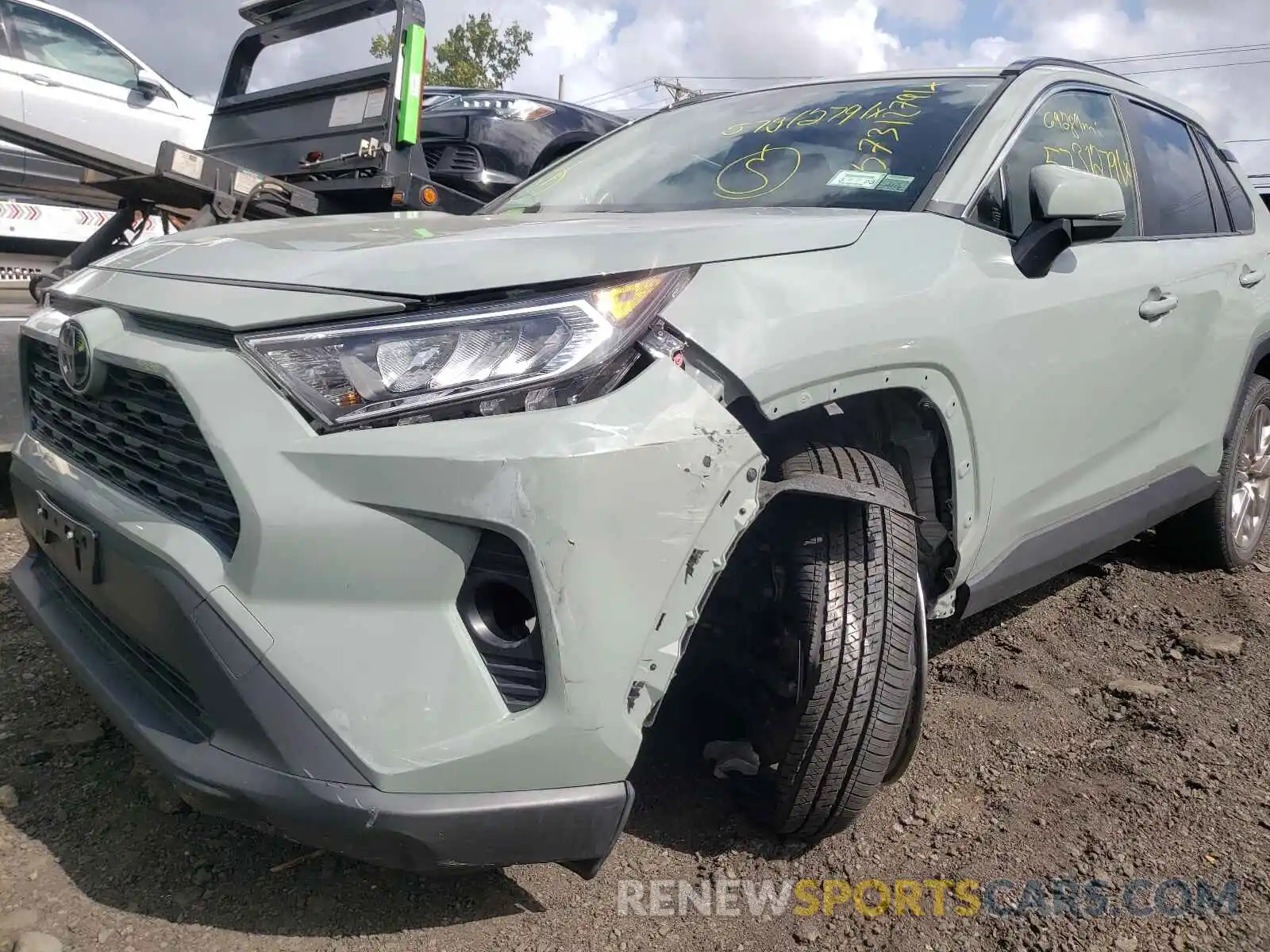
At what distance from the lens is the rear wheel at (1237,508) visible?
375cm

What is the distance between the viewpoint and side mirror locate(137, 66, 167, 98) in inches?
280

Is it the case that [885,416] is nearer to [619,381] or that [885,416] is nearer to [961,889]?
[619,381]

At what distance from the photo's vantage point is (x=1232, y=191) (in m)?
3.85

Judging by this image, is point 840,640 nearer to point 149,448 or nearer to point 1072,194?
point 1072,194

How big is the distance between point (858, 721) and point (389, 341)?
115 cm

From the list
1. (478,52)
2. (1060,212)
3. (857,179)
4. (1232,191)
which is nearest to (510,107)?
(1232,191)

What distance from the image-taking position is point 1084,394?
8.46 feet

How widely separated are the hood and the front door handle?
1.18 meters

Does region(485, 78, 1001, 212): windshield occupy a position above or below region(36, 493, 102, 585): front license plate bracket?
above

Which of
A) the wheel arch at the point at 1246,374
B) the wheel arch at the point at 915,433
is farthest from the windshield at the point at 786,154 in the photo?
the wheel arch at the point at 1246,374

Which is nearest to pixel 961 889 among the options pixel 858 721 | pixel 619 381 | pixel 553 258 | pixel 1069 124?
pixel 858 721

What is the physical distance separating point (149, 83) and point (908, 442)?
6.97 m

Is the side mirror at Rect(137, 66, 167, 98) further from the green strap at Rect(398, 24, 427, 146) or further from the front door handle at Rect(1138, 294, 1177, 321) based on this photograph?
the front door handle at Rect(1138, 294, 1177, 321)

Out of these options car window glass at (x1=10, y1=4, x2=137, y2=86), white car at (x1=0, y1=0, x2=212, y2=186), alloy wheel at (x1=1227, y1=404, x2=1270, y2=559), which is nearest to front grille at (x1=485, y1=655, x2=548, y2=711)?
alloy wheel at (x1=1227, y1=404, x2=1270, y2=559)
